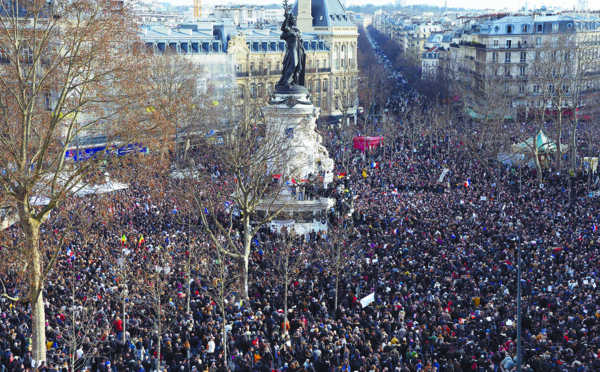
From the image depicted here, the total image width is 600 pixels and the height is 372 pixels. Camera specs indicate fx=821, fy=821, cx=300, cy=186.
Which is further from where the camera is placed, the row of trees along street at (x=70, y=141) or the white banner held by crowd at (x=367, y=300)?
the white banner held by crowd at (x=367, y=300)

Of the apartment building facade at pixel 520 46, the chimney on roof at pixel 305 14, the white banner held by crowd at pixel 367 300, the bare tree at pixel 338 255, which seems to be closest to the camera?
the white banner held by crowd at pixel 367 300

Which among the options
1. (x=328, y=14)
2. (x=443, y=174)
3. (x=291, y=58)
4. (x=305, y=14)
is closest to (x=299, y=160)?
(x=291, y=58)

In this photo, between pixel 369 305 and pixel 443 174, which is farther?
pixel 443 174

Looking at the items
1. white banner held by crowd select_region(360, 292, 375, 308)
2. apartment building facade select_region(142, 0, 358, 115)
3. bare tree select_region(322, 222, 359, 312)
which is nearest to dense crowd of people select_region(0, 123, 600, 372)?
white banner held by crowd select_region(360, 292, 375, 308)

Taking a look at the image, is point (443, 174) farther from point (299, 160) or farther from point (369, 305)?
point (369, 305)

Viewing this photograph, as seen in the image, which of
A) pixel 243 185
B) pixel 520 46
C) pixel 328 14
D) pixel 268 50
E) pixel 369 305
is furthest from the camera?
pixel 328 14

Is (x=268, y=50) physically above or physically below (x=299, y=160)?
above

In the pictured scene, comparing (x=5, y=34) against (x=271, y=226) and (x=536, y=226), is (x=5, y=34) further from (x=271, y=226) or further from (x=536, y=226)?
(x=536, y=226)

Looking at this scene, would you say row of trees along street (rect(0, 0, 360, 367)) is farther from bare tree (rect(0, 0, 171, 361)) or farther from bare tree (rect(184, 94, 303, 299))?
bare tree (rect(184, 94, 303, 299))

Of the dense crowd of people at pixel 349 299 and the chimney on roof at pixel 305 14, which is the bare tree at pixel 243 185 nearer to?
the dense crowd of people at pixel 349 299

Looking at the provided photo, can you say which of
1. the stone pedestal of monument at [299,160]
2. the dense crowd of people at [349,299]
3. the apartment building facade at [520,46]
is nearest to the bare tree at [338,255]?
the dense crowd of people at [349,299]
